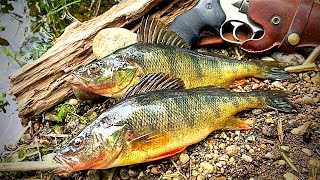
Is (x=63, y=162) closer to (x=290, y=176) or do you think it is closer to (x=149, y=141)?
(x=149, y=141)

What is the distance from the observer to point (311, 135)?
308cm

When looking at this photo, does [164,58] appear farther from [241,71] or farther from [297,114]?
[297,114]

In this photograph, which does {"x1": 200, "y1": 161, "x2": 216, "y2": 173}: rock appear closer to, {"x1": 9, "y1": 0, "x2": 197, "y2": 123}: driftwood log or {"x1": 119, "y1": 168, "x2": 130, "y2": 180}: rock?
{"x1": 119, "y1": 168, "x2": 130, "y2": 180}: rock

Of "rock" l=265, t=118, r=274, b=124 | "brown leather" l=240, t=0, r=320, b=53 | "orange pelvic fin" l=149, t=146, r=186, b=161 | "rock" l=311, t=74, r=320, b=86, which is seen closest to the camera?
"orange pelvic fin" l=149, t=146, r=186, b=161

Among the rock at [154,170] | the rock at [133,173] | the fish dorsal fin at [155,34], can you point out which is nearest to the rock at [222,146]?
the rock at [154,170]

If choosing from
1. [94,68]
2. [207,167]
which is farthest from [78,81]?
[207,167]

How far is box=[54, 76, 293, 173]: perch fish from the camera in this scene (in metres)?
2.82

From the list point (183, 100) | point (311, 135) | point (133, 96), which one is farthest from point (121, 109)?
point (311, 135)

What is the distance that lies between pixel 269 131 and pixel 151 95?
2.55 feet

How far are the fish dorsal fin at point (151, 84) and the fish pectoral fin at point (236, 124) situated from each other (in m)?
0.43

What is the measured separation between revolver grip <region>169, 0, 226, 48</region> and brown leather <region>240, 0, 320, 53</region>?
0.77 feet

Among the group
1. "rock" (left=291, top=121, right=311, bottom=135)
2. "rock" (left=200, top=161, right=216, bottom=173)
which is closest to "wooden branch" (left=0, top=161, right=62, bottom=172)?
"rock" (left=200, top=161, right=216, bottom=173)

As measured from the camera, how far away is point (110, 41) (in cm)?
358

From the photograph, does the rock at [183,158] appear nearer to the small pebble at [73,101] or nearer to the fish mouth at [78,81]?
the fish mouth at [78,81]
